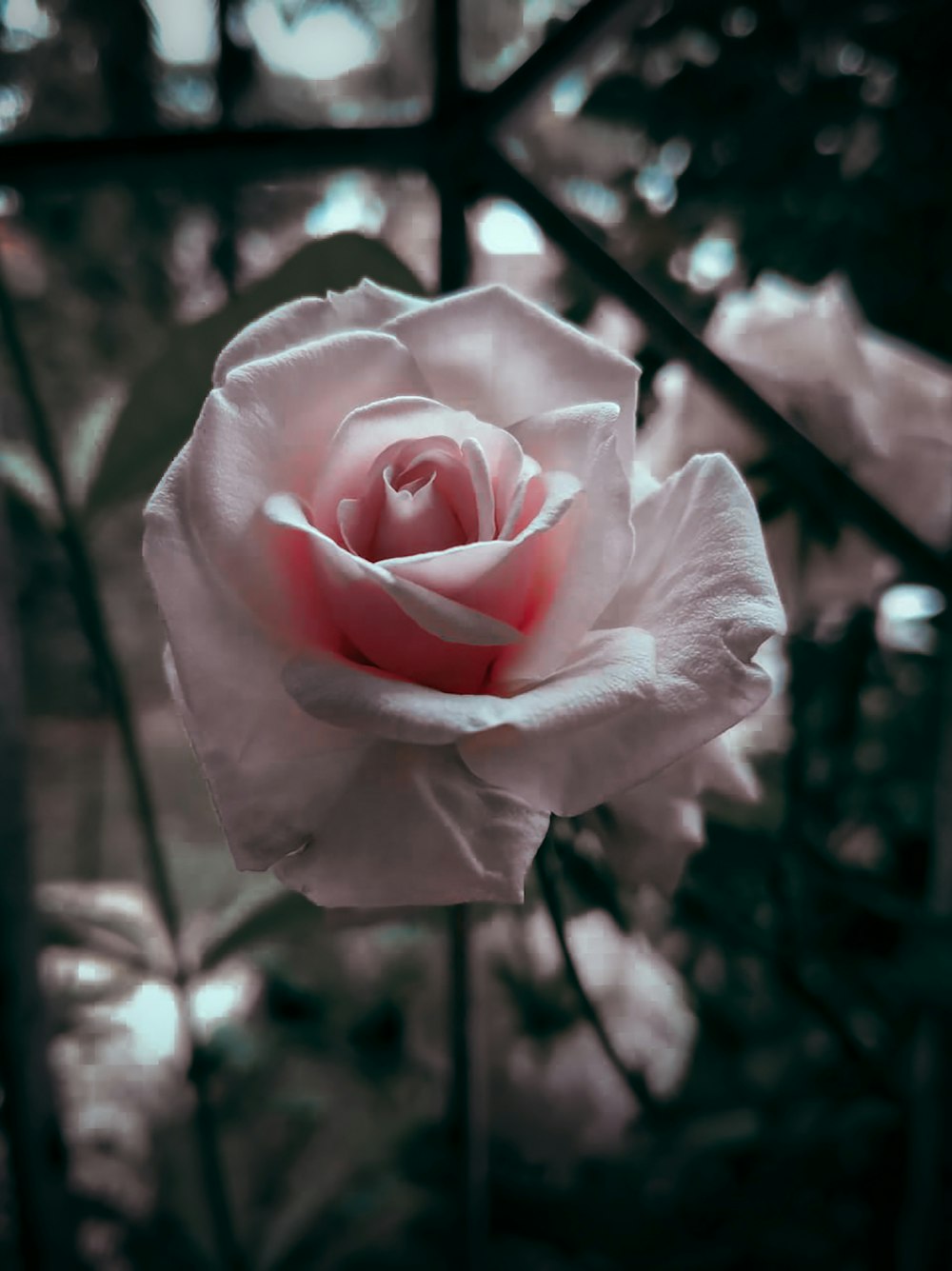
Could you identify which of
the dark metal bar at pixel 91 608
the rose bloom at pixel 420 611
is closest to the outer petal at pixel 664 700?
the rose bloom at pixel 420 611

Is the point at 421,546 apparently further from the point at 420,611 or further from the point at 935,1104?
the point at 935,1104

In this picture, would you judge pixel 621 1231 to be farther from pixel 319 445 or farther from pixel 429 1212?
pixel 319 445

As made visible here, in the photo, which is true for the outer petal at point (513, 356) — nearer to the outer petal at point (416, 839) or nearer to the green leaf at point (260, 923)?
the outer petal at point (416, 839)

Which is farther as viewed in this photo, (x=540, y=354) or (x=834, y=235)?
(x=834, y=235)

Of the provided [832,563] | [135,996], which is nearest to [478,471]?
[832,563]

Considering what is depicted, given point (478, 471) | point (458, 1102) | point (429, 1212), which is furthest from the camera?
point (429, 1212)

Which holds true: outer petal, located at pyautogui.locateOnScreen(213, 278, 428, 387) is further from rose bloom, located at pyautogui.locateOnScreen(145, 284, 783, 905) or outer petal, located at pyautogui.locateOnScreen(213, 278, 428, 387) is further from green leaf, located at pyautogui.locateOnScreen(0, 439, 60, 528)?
green leaf, located at pyautogui.locateOnScreen(0, 439, 60, 528)
